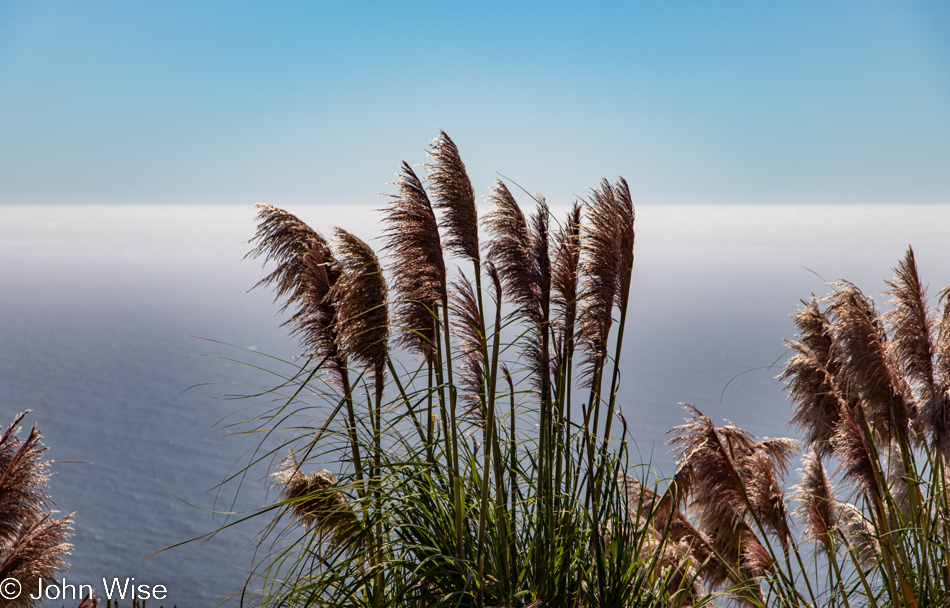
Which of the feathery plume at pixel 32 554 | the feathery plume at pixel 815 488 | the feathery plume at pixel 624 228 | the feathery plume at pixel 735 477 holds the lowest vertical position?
the feathery plume at pixel 32 554

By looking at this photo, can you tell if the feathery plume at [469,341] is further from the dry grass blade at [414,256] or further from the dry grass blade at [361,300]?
the dry grass blade at [361,300]

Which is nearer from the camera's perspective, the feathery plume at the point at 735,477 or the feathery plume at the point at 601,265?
the feathery plume at the point at 601,265

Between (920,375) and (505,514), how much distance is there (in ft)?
6.88

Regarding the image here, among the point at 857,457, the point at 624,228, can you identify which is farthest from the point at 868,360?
the point at 624,228

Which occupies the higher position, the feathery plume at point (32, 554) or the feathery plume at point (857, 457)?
the feathery plume at point (857, 457)

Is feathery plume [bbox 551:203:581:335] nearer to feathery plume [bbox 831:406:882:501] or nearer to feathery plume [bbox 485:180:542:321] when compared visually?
feathery plume [bbox 485:180:542:321]

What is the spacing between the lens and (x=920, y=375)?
281cm

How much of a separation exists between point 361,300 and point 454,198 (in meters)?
0.49

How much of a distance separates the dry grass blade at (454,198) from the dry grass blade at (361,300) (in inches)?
11.7

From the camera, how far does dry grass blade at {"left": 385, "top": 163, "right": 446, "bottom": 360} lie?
207 cm

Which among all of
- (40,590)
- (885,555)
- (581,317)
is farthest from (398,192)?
(40,590)

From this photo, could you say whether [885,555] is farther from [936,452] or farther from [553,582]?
[553,582]

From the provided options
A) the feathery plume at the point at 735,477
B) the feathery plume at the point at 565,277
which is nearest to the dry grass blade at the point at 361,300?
the feathery plume at the point at 565,277

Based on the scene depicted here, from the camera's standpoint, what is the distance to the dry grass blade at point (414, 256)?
207cm
